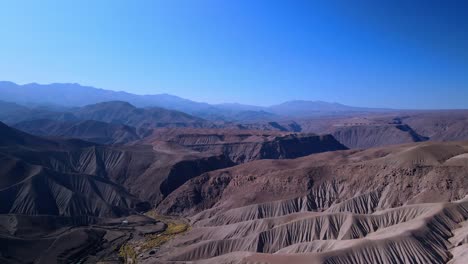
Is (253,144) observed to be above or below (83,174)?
above

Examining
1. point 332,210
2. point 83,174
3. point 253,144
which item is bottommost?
point 83,174

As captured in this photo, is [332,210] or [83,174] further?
[83,174]

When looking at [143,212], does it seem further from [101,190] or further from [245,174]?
[245,174]

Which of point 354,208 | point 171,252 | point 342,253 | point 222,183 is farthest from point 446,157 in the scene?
point 171,252

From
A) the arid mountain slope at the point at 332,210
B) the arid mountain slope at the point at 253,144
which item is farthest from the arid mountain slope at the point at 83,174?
the arid mountain slope at the point at 253,144

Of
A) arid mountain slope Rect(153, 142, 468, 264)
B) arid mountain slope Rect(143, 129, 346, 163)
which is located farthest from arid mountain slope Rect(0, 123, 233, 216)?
arid mountain slope Rect(143, 129, 346, 163)

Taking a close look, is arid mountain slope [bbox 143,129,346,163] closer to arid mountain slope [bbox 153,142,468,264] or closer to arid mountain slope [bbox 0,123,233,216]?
arid mountain slope [bbox 0,123,233,216]

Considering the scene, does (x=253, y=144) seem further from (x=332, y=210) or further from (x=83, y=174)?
(x=332, y=210)

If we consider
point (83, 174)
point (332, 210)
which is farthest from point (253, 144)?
point (332, 210)

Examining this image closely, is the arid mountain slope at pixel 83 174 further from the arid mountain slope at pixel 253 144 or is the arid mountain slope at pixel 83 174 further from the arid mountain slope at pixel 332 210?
the arid mountain slope at pixel 253 144
